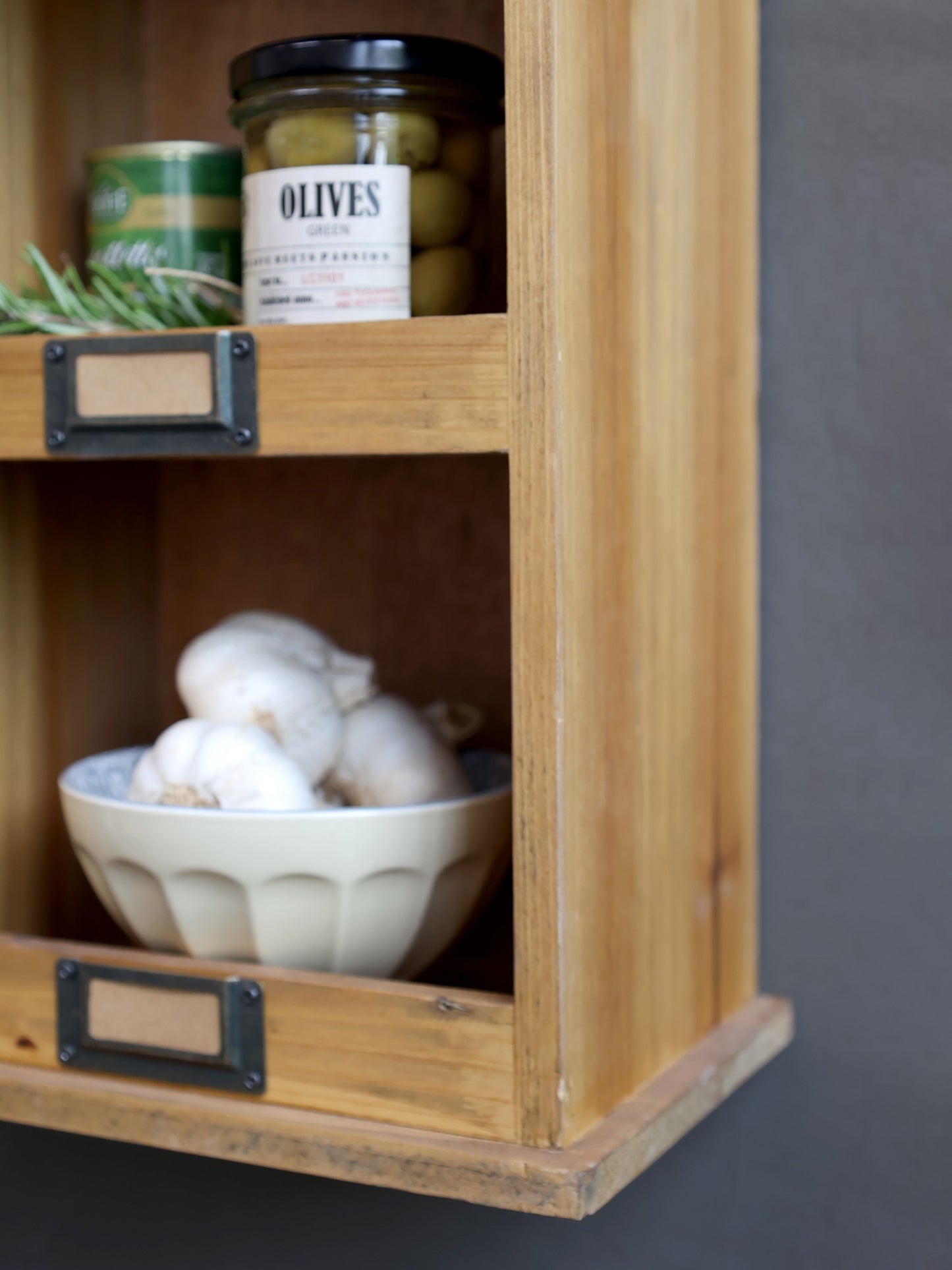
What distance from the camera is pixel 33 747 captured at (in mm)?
765

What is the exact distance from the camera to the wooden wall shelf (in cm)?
55

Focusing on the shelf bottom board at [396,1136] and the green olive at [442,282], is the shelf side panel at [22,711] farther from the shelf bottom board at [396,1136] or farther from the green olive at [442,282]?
the green olive at [442,282]

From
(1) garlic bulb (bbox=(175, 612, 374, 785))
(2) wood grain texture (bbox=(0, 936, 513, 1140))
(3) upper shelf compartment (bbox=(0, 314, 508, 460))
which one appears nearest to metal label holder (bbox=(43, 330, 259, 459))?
(3) upper shelf compartment (bbox=(0, 314, 508, 460))

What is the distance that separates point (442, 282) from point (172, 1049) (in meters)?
0.34

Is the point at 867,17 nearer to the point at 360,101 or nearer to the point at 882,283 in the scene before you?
the point at 882,283

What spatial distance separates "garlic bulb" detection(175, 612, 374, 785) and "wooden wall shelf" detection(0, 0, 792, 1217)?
111mm

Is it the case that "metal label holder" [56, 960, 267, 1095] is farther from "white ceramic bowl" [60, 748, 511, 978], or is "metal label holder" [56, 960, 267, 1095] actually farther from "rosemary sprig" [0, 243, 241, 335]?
"rosemary sprig" [0, 243, 241, 335]

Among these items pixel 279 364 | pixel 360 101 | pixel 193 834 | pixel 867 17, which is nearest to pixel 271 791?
pixel 193 834

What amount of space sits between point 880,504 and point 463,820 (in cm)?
26

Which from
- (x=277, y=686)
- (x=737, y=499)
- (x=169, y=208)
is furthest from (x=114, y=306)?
(x=737, y=499)

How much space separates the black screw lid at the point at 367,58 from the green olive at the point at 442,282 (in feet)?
0.23

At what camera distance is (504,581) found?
2.63ft

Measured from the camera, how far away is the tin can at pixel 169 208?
0.70m

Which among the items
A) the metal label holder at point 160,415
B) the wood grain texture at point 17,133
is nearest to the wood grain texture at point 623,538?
the metal label holder at point 160,415
